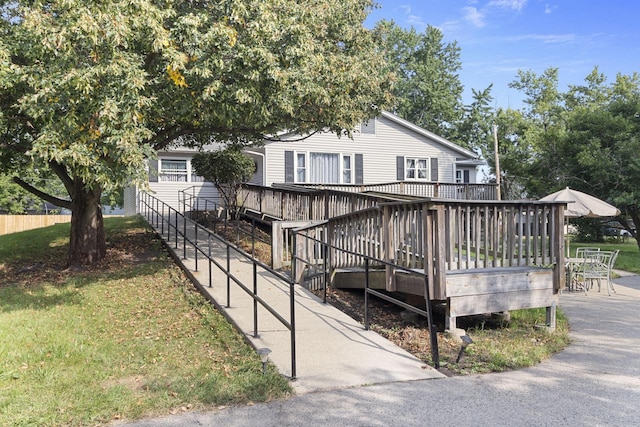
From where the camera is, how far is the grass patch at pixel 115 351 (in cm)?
411

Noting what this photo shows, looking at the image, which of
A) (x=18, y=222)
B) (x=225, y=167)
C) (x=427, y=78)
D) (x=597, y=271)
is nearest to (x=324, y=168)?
(x=225, y=167)

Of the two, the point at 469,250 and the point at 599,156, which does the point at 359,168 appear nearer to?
the point at 599,156

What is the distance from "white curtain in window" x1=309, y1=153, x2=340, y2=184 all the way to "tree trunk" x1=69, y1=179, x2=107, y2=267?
1025cm

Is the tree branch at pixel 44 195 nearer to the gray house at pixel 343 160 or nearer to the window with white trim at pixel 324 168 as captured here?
the gray house at pixel 343 160

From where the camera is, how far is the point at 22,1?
727 cm

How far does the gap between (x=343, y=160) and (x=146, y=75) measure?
550 inches

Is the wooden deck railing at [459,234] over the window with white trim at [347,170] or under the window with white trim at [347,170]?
under

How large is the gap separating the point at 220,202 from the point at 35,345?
14.6 m

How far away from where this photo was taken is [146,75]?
6.91 m

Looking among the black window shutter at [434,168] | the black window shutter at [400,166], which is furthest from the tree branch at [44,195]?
the black window shutter at [434,168]

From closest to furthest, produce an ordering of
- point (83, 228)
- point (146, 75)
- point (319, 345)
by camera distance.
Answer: point (319, 345)
point (146, 75)
point (83, 228)

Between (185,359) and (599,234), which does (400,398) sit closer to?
(185,359)

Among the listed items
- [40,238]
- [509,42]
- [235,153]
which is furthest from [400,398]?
[509,42]

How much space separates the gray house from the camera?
19250 mm
